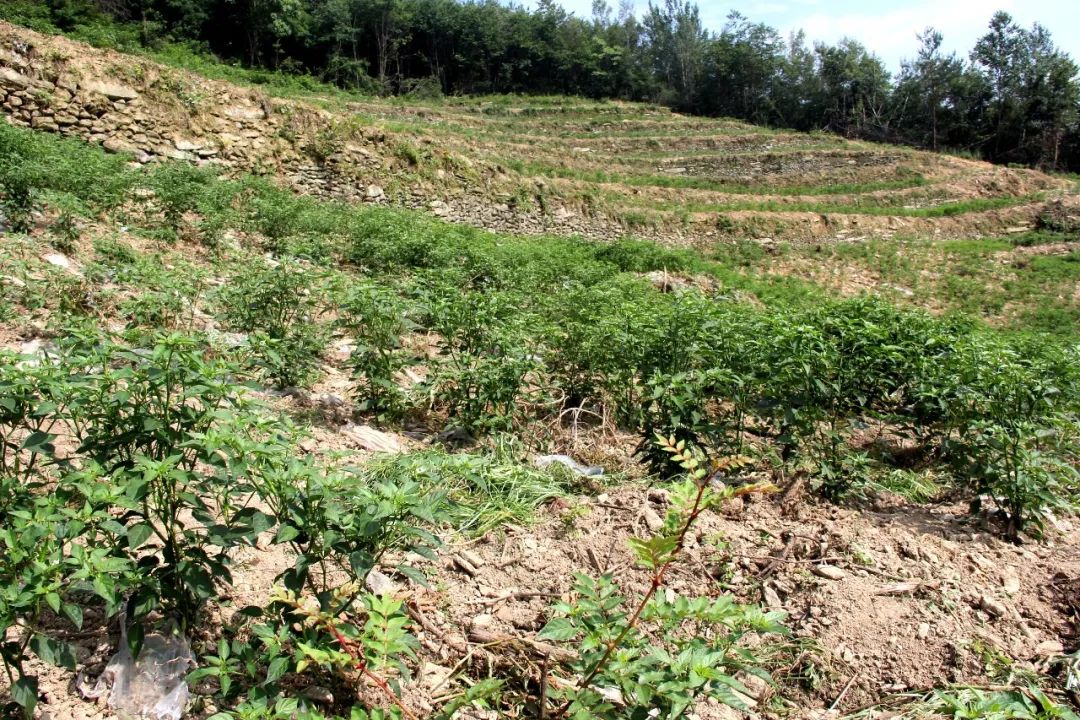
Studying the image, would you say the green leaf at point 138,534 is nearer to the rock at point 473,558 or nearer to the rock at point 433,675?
the rock at point 433,675

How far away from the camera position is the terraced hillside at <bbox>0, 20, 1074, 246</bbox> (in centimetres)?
1084

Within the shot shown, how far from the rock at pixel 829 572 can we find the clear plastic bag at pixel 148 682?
93.4 inches

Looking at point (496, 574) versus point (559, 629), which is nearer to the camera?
point (559, 629)

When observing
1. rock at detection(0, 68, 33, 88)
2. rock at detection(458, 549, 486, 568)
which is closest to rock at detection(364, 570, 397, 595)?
rock at detection(458, 549, 486, 568)

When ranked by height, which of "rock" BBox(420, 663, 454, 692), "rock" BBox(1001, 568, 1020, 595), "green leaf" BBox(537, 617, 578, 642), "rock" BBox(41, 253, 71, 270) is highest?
"rock" BBox(41, 253, 71, 270)

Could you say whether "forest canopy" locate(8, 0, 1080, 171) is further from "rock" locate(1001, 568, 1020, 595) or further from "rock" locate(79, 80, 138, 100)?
"rock" locate(1001, 568, 1020, 595)

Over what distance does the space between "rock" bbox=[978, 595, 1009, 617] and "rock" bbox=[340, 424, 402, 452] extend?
9.34ft

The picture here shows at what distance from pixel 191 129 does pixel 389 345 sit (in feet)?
31.7

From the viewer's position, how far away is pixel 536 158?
24.5 m

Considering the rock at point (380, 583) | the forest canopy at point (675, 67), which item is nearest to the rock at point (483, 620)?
the rock at point (380, 583)

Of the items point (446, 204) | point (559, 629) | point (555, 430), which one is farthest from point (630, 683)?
point (446, 204)

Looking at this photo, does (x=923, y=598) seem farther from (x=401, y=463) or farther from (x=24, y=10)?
(x=24, y=10)

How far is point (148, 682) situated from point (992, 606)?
299 cm

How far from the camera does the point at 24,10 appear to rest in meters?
19.5
